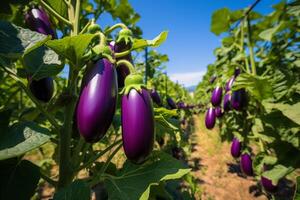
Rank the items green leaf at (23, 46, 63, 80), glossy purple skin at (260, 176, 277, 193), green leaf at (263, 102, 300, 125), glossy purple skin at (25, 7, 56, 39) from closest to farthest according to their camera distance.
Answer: green leaf at (23, 46, 63, 80) < glossy purple skin at (25, 7, 56, 39) < green leaf at (263, 102, 300, 125) < glossy purple skin at (260, 176, 277, 193)

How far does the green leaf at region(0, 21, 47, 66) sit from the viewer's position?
2.11 feet

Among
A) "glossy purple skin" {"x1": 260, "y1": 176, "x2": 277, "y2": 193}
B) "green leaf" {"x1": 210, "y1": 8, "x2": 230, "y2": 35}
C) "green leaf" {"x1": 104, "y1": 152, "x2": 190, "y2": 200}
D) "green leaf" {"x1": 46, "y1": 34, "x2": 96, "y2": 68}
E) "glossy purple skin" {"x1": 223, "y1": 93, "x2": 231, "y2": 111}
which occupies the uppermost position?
"green leaf" {"x1": 210, "y1": 8, "x2": 230, "y2": 35}

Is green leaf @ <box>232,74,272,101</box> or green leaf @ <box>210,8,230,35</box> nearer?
green leaf @ <box>232,74,272,101</box>

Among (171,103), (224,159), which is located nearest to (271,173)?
(171,103)

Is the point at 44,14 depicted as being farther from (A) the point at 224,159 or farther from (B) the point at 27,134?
(A) the point at 224,159

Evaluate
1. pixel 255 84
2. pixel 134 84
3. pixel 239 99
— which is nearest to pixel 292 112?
pixel 255 84

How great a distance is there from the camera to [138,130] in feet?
1.84

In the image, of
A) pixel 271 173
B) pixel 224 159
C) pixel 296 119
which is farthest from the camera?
pixel 224 159

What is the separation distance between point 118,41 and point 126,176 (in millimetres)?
351

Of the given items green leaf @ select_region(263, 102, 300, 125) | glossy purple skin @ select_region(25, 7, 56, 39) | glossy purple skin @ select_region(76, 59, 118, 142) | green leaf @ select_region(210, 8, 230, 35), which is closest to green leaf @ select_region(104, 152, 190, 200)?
glossy purple skin @ select_region(76, 59, 118, 142)

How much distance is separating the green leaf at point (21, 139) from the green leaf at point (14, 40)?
0.50ft

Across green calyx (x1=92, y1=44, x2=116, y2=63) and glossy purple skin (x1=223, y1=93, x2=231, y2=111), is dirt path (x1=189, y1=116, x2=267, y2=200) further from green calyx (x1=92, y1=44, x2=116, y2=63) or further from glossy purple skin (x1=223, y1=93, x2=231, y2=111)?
green calyx (x1=92, y1=44, x2=116, y2=63)

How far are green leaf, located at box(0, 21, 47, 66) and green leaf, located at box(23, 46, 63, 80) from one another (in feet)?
0.11

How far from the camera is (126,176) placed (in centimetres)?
80
